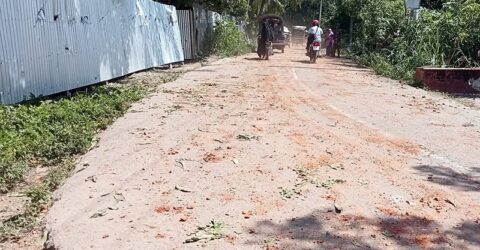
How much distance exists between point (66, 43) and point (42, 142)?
339 centimetres

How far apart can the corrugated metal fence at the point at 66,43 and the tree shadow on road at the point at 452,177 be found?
5744 millimetres

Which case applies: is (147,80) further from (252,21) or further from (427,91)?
(252,21)

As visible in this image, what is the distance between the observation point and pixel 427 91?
483 inches

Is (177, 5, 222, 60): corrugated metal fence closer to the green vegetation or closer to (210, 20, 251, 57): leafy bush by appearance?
(210, 20, 251, 57): leafy bush

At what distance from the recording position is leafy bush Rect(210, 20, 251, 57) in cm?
2270

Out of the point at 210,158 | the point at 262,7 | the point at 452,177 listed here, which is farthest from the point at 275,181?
the point at 262,7

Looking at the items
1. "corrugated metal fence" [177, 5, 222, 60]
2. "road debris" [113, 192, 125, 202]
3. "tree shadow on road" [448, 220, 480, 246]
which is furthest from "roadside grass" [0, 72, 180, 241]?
"corrugated metal fence" [177, 5, 222, 60]

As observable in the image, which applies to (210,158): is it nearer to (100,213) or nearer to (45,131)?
(100,213)

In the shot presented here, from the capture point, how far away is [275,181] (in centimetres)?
482

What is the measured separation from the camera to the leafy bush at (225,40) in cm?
2270

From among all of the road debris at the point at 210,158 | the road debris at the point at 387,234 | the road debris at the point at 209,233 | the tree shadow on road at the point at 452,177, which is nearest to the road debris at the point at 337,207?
the road debris at the point at 387,234

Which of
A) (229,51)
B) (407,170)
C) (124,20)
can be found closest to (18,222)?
(407,170)

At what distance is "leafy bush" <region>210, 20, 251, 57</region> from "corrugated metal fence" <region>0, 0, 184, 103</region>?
9168mm

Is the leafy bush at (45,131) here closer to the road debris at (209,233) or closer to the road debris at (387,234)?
the road debris at (209,233)
